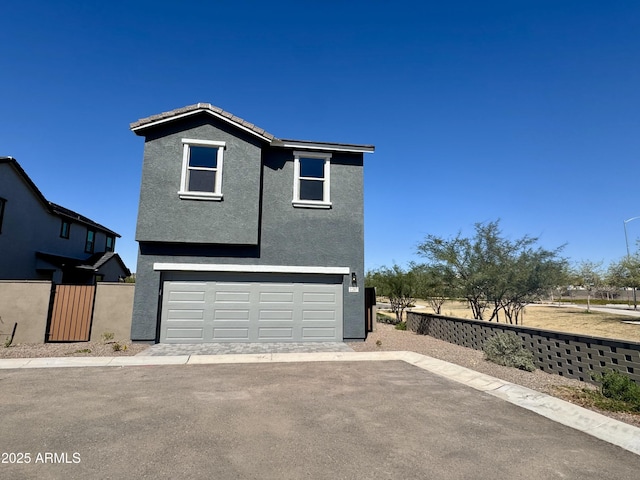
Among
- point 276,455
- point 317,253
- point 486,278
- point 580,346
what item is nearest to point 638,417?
point 580,346

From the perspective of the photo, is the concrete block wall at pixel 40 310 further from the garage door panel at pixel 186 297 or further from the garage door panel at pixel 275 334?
the garage door panel at pixel 275 334

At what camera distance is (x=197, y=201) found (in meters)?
12.3

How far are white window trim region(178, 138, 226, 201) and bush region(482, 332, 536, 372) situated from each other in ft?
33.3

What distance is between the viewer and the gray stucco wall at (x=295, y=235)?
12.3 m

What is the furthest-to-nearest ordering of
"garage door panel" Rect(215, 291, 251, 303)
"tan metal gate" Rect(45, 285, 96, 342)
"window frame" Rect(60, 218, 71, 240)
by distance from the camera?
1. "window frame" Rect(60, 218, 71, 240)
2. "garage door panel" Rect(215, 291, 251, 303)
3. "tan metal gate" Rect(45, 285, 96, 342)

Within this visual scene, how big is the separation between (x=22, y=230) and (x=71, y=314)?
12493mm

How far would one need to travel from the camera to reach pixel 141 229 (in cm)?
1194

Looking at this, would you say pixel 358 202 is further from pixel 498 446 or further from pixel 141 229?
pixel 498 446

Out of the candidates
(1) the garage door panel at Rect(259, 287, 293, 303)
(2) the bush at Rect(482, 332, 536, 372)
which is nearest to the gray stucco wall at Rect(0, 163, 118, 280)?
(1) the garage door panel at Rect(259, 287, 293, 303)

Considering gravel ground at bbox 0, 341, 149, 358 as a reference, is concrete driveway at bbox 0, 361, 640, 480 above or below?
below

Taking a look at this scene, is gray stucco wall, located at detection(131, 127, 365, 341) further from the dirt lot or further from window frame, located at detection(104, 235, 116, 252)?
window frame, located at detection(104, 235, 116, 252)

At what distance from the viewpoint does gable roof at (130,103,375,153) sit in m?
12.2

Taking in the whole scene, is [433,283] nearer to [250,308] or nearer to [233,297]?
[250,308]

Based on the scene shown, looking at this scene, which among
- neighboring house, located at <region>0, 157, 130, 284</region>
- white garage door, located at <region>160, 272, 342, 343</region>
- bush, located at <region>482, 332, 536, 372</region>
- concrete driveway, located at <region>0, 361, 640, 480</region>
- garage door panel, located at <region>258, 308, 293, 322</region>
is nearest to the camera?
concrete driveway, located at <region>0, 361, 640, 480</region>
